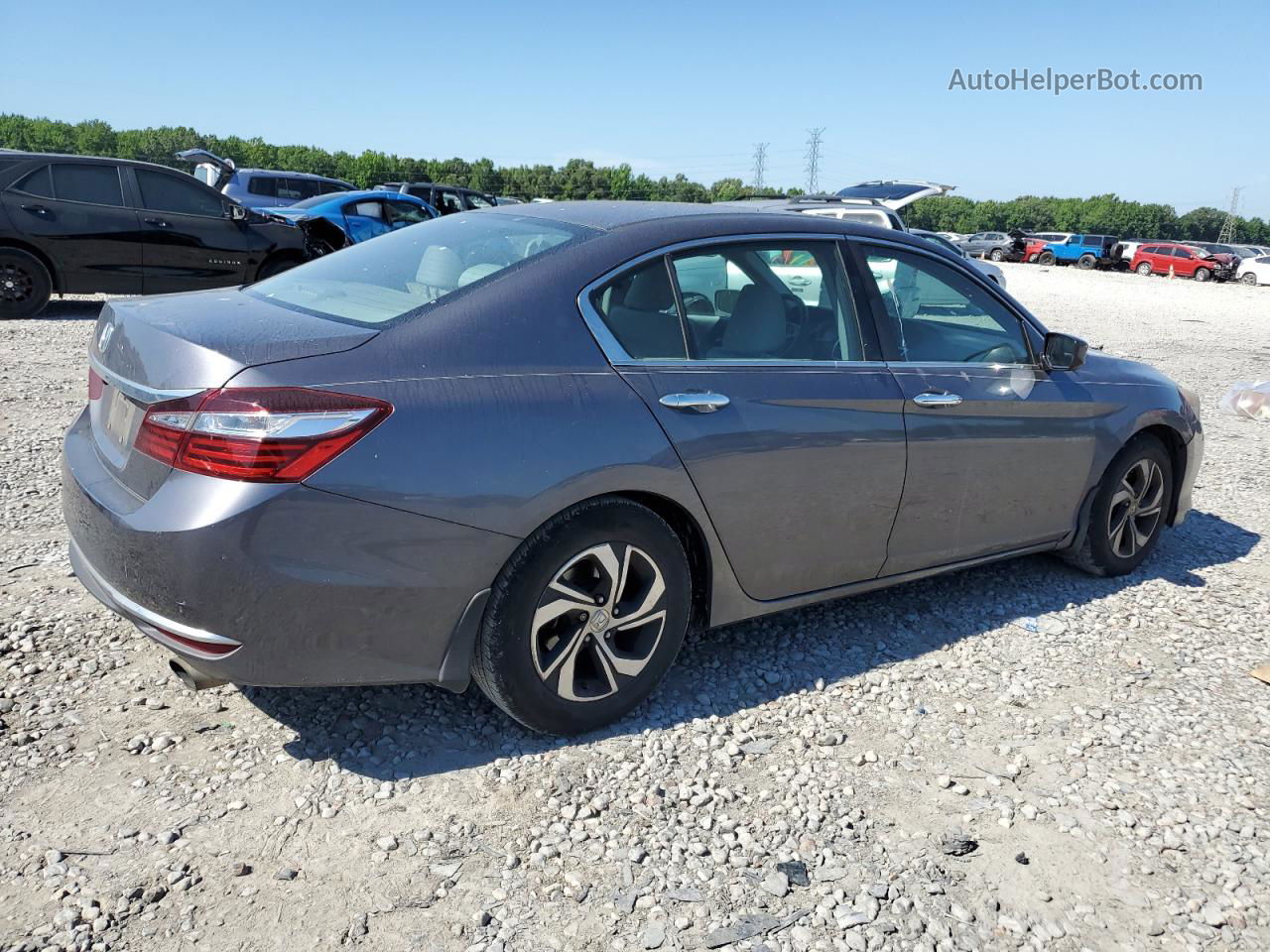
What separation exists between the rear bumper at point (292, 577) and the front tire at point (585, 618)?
0.11m

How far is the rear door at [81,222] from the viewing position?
1030cm

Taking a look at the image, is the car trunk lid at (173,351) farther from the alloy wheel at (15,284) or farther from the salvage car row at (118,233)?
the alloy wheel at (15,284)

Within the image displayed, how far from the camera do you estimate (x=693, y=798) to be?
285 centimetres

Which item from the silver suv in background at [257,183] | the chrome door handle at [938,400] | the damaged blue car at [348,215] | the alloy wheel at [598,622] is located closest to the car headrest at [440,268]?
the alloy wheel at [598,622]

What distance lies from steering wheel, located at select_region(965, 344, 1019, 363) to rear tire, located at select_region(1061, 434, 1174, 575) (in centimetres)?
84

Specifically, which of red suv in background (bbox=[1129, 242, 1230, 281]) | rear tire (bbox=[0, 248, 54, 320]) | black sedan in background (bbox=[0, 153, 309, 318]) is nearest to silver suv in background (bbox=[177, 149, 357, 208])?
black sedan in background (bbox=[0, 153, 309, 318])

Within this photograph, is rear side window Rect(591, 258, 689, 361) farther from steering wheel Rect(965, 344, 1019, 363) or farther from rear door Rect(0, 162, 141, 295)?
rear door Rect(0, 162, 141, 295)

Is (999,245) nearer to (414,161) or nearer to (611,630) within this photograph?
(414,161)

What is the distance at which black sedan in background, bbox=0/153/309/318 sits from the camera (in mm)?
10328

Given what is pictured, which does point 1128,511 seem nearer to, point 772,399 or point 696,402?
point 772,399

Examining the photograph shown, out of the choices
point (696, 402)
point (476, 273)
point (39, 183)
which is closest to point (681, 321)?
point (696, 402)

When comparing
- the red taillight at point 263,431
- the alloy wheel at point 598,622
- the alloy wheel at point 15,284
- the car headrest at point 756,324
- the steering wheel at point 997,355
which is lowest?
the alloy wheel at point 598,622

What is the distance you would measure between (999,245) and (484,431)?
50047 mm

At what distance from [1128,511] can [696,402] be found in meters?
2.74
